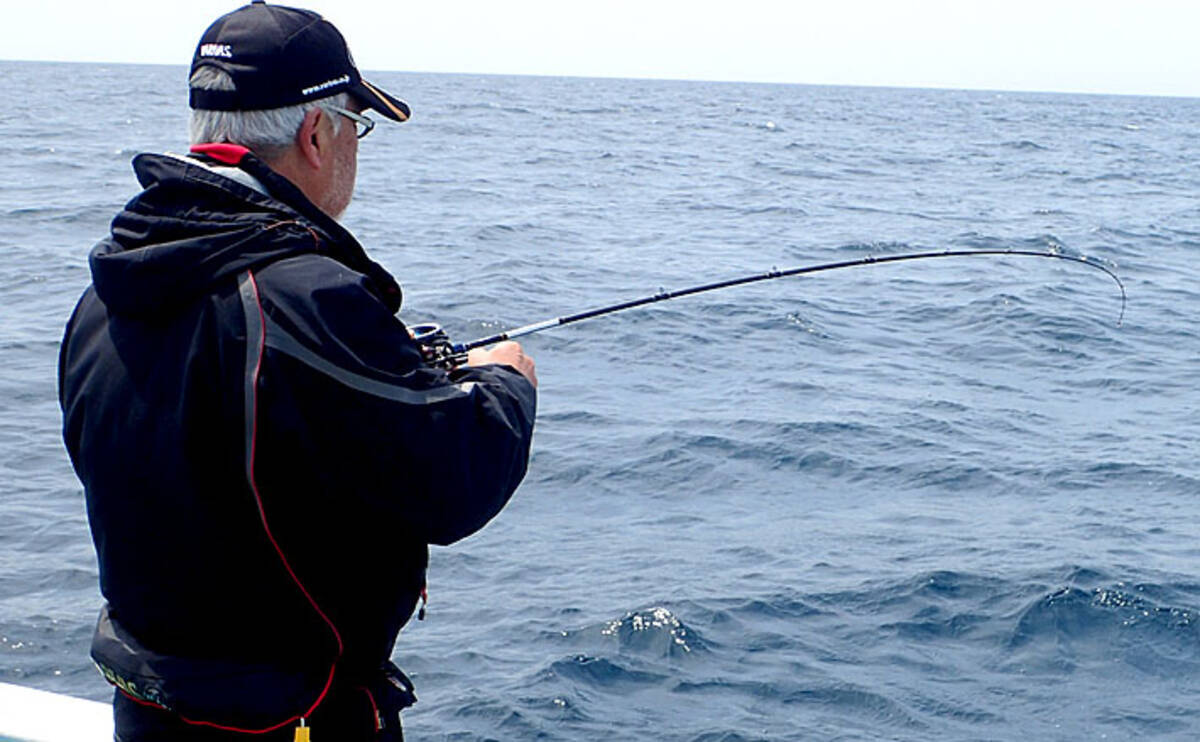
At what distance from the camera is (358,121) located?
1658 mm

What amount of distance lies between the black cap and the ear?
0.02m

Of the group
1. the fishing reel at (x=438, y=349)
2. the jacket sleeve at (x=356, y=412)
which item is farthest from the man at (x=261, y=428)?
the fishing reel at (x=438, y=349)

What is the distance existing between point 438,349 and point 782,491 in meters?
5.46

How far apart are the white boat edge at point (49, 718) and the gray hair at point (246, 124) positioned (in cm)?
88

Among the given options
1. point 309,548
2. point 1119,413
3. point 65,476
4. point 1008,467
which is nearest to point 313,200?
point 309,548

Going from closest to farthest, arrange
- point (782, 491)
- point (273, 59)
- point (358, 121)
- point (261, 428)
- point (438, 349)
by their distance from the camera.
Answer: point (261, 428) < point (273, 59) < point (358, 121) < point (438, 349) < point (782, 491)

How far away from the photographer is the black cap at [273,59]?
1.56 meters

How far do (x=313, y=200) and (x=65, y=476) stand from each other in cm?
573

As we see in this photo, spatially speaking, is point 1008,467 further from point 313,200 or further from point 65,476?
point 313,200

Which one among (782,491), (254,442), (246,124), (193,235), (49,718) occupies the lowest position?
(782,491)

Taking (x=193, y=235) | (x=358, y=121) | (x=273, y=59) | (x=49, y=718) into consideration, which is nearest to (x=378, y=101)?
(x=358, y=121)

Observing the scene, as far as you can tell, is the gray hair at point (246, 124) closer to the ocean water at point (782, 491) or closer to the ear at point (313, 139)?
the ear at point (313, 139)

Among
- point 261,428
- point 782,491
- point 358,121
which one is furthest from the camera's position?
point 782,491

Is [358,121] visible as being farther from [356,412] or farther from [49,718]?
[49,718]
